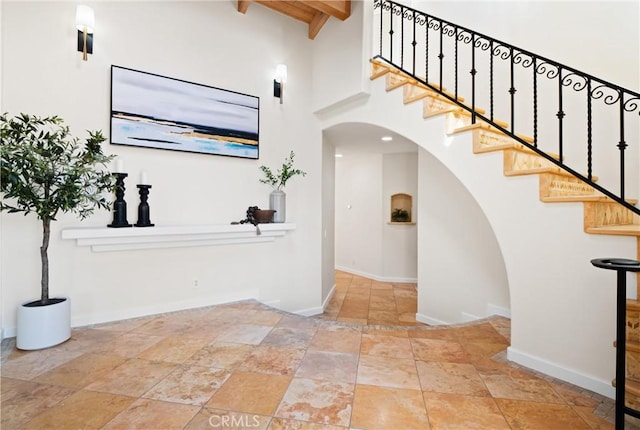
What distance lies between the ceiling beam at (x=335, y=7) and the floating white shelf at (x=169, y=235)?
2459 mm

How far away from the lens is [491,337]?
2578 mm

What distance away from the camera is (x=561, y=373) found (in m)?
1.89

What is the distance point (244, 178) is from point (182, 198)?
73cm

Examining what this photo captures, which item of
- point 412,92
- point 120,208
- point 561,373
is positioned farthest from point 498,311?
point 120,208

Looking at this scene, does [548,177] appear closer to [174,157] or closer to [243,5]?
[174,157]

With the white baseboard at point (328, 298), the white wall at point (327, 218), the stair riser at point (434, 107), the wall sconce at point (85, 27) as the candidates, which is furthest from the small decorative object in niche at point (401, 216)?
the wall sconce at point (85, 27)

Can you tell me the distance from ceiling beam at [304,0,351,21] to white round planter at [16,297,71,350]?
12.0 ft

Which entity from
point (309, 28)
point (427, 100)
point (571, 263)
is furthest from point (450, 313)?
point (309, 28)

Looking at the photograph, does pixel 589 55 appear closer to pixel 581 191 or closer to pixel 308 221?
pixel 581 191

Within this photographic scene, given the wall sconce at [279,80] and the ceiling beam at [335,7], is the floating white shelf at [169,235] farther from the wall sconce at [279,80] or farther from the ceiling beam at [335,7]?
the ceiling beam at [335,7]

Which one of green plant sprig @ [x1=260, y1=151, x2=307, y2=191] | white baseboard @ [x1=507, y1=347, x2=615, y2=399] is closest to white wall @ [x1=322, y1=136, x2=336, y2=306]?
green plant sprig @ [x1=260, y1=151, x2=307, y2=191]

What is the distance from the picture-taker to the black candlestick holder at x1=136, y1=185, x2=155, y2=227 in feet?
9.34

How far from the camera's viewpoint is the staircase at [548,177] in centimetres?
158

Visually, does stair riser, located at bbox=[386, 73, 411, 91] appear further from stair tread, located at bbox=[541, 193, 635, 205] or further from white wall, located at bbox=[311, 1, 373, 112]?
stair tread, located at bbox=[541, 193, 635, 205]
